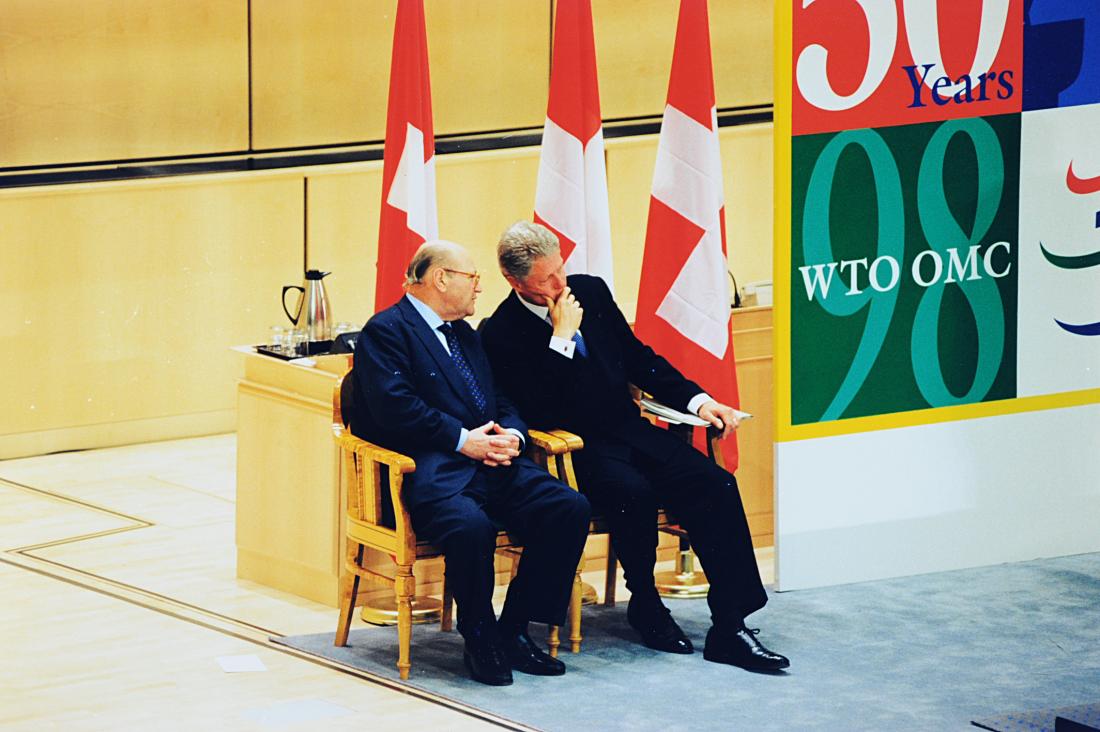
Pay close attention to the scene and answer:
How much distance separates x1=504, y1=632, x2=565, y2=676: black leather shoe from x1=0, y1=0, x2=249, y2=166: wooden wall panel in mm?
3982

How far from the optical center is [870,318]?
6.84 meters

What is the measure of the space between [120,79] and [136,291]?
0.94 m

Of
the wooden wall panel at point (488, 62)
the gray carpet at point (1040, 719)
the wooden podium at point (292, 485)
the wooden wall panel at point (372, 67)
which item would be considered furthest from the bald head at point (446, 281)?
the wooden wall panel at point (488, 62)

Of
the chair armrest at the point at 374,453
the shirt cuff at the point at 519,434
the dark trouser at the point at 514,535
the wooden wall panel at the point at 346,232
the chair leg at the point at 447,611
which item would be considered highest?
the wooden wall panel at the point at 346,232

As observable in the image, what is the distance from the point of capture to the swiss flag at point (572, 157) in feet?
21.8

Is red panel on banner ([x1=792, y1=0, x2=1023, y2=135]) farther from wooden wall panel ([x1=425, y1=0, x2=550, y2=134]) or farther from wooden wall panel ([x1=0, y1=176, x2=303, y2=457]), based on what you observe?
wooden wall panel ([x1=425, y1=0, x2=550, y2=134])

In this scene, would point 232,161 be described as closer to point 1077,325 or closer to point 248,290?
point 248,290

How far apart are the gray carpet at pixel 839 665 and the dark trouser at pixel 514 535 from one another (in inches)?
8.5

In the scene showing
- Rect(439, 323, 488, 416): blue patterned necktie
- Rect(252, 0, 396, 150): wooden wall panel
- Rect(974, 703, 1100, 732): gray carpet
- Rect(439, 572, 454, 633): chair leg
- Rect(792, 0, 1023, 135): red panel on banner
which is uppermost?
Rect(252, 0, 396, 150): wooden wall panel

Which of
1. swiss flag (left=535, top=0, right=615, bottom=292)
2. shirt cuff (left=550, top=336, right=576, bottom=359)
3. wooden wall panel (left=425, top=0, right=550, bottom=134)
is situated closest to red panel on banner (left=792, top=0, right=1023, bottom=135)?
swiss flag (left=535, top=0, right=615, bottom=292)

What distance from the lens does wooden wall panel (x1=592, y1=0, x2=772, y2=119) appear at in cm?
1077

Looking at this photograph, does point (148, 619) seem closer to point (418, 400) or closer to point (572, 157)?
point (418, 400)

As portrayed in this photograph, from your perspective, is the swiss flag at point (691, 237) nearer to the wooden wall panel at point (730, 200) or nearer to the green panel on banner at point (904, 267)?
the green panel on banner at point (904, 267)

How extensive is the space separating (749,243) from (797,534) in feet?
14.4
